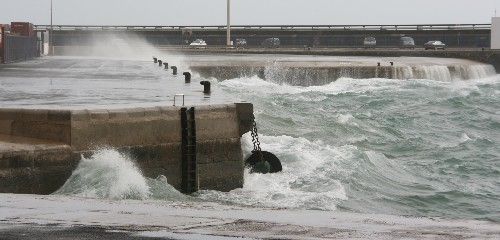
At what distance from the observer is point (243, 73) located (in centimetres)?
5234

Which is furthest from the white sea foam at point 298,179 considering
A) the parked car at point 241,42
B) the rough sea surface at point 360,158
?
the parked car at point 241,42

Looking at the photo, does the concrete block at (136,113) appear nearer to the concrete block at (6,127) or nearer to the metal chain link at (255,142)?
the concrete block at (6,127)

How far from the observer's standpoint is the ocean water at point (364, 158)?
50.8 feet

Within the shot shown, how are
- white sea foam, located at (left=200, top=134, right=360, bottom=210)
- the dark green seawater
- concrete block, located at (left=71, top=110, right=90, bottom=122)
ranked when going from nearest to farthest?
concrete block, located at (left=71, top=110, right=90, bottom=122), white sea foam, located at (left=200, top=134, right=360, bottom=210), the dark green seawater

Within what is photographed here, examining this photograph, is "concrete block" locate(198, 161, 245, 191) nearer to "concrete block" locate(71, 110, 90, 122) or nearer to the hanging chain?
the hanging chain

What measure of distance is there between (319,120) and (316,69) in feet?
65.5

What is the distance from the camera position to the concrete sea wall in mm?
14039

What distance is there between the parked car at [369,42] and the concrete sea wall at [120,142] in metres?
71.3

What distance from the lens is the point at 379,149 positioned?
27.4m

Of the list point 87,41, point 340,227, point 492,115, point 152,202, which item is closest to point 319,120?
point 492,115

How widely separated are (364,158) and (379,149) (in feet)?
11.0

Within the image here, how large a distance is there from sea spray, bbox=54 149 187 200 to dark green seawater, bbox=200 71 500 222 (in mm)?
1127

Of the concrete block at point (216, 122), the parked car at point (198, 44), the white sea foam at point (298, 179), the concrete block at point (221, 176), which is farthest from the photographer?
the parked car at point (198, 44)

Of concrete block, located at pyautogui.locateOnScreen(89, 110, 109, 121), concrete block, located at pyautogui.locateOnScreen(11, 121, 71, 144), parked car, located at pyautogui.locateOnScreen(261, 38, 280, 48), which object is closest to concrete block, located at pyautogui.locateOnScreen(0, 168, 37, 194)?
concrete block, located at pyautogui.locateOnScreen(11, 121, 71, 144)
